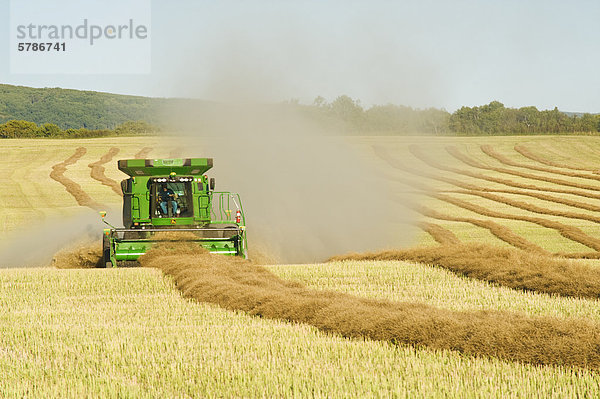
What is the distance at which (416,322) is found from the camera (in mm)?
7891

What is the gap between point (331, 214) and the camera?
2589cm

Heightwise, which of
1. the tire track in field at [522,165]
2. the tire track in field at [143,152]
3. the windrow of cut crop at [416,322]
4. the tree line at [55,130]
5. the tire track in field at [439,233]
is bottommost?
the tire track in field at [439,233]

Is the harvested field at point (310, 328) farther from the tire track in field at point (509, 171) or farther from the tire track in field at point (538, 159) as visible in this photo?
the tire track in field at point (538, 159)

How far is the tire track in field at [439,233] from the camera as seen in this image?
22745 mm

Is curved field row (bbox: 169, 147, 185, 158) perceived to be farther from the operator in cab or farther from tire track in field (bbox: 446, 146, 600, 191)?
the operator in cab

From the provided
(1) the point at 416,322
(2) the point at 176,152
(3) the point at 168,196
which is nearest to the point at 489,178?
(2) the point at 176,152

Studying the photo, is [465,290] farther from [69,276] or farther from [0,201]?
[0,201]

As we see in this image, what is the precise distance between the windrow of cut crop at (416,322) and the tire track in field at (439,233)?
11.7m

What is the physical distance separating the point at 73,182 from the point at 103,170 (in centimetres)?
417

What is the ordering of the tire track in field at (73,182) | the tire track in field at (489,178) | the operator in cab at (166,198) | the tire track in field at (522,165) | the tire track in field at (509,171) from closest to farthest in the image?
1. the operator in cab at (166,198)
2. the tire track in field at (73,182)
3. the tire track in field at (489,178)
4. the tire track in field at (509,171)
5. the tire track in field at (522,165)

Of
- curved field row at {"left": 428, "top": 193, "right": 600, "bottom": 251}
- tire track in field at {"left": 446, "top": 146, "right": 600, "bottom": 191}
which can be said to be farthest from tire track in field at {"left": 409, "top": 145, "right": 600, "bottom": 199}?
curved field row at {"left": 428, "top": 193, "right": 600, "bottom": 251}

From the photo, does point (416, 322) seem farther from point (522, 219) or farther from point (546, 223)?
point (522, 219)

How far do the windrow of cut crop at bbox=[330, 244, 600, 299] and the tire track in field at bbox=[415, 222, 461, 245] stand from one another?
604 centimetres

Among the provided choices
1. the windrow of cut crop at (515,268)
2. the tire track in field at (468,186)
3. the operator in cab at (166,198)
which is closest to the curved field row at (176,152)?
the tire track in field at (468,186)
